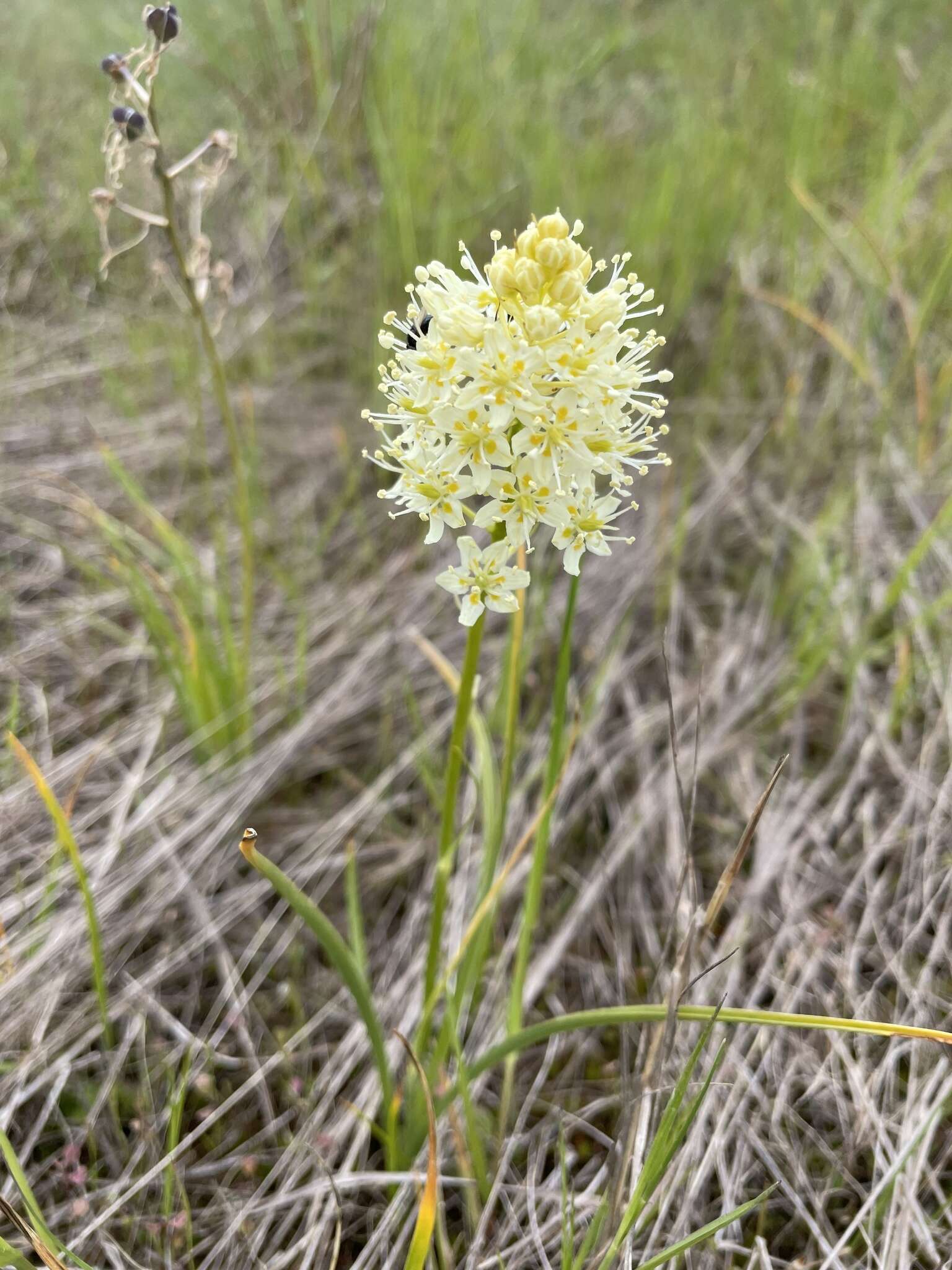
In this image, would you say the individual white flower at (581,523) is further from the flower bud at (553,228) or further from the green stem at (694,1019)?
the green stem at (694,1019)

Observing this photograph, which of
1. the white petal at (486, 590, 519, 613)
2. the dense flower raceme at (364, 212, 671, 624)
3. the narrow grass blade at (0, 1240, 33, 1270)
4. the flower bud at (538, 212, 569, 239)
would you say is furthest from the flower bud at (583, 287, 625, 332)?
the narrow grass blade at (0, 1240, 33, 1270)

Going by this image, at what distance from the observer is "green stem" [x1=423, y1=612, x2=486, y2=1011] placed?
53.7 inches

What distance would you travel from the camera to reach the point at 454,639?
9.48 ft

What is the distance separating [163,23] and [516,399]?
1.19 m

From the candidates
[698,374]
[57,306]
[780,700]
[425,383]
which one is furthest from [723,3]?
[425,383]

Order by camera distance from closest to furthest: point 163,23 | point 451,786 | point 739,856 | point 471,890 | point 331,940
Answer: point 739,856 → point 331,940 → point 451,786 → point 163,23 → point 471,890

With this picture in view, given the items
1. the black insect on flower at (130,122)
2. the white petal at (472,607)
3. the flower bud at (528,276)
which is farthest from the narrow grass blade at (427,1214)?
the black insect on flower at (130,122)

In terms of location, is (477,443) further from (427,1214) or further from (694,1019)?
(427,1214)

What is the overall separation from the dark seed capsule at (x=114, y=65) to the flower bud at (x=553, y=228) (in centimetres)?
96

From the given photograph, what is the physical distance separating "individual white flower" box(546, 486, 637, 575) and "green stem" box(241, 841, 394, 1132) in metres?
0.66

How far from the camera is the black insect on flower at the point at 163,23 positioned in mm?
1577

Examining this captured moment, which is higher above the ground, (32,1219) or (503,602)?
(503,602)

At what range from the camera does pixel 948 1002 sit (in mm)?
1903

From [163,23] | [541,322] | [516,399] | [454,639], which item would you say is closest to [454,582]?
[516,399]
